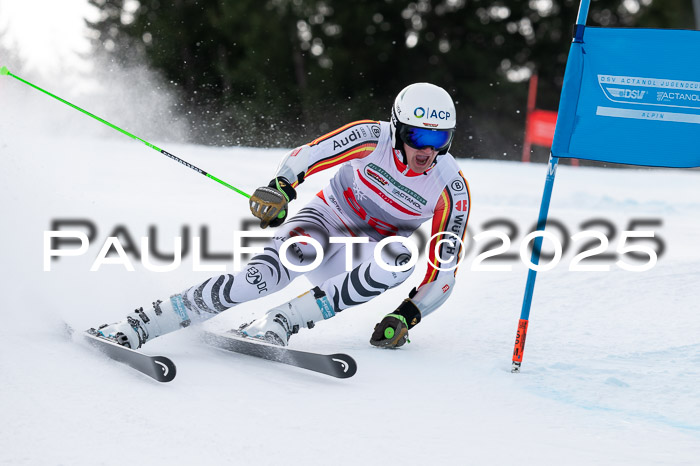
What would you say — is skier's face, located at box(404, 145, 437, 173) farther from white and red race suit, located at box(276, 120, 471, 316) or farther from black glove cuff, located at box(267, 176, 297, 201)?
black glove cuff, located at box(267, 176, 297, 201)

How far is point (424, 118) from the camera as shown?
3.67 meters

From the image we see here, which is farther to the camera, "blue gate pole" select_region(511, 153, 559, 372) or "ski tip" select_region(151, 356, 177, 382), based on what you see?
"blue gate pole" select_region(511, 153, 559, 372)

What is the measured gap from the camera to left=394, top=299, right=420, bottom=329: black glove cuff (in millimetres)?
3963

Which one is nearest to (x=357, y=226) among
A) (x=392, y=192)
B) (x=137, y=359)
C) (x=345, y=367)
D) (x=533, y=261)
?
(x=392, y=192)

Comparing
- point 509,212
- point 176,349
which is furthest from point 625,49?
point 509,212

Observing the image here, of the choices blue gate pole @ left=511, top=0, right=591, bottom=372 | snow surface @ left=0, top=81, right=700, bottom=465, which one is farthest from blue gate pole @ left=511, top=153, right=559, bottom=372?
snow surface @ left=0, top=81, right=700, bottom=465

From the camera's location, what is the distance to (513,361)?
12.1ft

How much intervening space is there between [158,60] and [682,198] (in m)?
14.7

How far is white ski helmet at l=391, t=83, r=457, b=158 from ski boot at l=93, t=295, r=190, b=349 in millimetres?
1280

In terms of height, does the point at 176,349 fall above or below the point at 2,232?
below

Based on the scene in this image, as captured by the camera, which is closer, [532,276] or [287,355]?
[287,355]

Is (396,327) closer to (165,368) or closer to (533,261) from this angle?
(533,261)

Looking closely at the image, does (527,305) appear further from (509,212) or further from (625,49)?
(509,212)

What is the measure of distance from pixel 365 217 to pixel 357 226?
7cm
